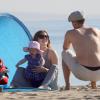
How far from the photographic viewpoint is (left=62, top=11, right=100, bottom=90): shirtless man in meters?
7.35

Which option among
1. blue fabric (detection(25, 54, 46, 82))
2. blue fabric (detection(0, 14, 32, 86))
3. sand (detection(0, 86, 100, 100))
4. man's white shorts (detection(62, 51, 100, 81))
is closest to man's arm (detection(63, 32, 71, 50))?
man's white shorts (detection(62, 51, 100, 81))

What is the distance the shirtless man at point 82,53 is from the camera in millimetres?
7352

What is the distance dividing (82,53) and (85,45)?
0.10 m

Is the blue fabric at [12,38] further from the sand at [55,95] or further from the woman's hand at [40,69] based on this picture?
the sand at [55,95]

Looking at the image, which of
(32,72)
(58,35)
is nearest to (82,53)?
(32,72)

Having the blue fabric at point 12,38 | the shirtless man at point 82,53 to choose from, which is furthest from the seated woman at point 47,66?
the blue fabric at point 12,38

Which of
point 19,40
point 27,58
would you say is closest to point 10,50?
point 19,40

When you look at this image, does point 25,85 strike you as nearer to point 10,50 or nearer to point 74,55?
point 74,55

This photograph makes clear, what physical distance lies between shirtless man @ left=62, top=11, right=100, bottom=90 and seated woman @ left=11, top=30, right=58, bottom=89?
0.13 meters

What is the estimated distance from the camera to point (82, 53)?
740cm

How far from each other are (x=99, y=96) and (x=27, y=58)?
47.5 inches

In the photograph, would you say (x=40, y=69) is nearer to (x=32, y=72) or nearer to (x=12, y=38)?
(x=32, y=72)

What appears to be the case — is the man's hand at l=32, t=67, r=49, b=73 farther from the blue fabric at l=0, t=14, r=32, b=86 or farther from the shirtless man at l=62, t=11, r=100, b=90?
the blue fabric at l=0, t=14, r=32, b=86

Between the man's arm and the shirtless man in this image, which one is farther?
the man's arm
